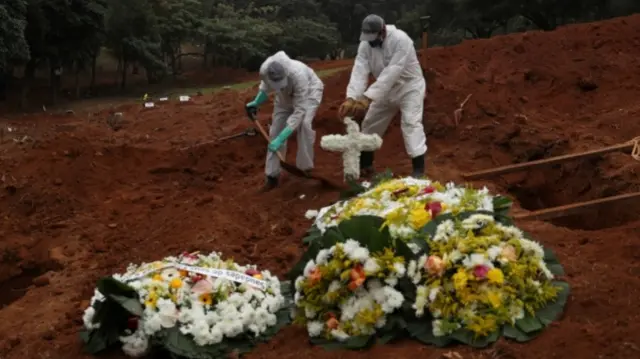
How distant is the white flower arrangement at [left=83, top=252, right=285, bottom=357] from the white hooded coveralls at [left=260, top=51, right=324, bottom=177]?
3.37 m

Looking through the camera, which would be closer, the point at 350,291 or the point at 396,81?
the point at 350,291

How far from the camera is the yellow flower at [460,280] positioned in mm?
4469

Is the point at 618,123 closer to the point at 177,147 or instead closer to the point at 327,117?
the point at 327,117

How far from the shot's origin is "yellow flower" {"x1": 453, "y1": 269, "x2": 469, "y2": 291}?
447 cm

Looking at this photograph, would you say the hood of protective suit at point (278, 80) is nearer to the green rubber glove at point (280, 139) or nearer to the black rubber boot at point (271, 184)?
the green rubber glove at point (280, 139)

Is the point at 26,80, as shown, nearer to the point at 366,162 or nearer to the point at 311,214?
the point at 366,162

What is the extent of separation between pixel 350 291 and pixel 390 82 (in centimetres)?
345

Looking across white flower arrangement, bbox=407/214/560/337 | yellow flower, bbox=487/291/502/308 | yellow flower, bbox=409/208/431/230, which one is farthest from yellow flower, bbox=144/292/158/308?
yellow flower, bbox=487/291/502/308

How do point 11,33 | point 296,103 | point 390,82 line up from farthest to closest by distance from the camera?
1. point 11,33
2. point 296,103
3. point 390,82

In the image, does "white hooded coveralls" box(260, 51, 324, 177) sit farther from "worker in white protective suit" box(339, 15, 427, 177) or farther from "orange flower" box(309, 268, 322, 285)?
"orange flower" box(309, 268, 322, 285)

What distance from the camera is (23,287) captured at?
292 inches

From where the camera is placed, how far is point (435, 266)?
4.55m

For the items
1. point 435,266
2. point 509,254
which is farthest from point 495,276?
point 435,266

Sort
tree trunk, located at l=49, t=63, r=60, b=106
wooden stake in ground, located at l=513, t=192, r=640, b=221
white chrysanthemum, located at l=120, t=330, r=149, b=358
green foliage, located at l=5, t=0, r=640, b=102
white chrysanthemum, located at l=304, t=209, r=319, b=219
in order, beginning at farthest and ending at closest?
tree trunk, located at l=49, t=63, r=60, b=106
green foliage, located at l=5, t=0, r=640, b=102
white chrysanthemum, located at l=304, t=209, r=319, b=219
wooden stake in ground, located at l=513, t=192, r=640, b=221
white chrysanthemum, located at l=120, t=330, r=149, b=358
